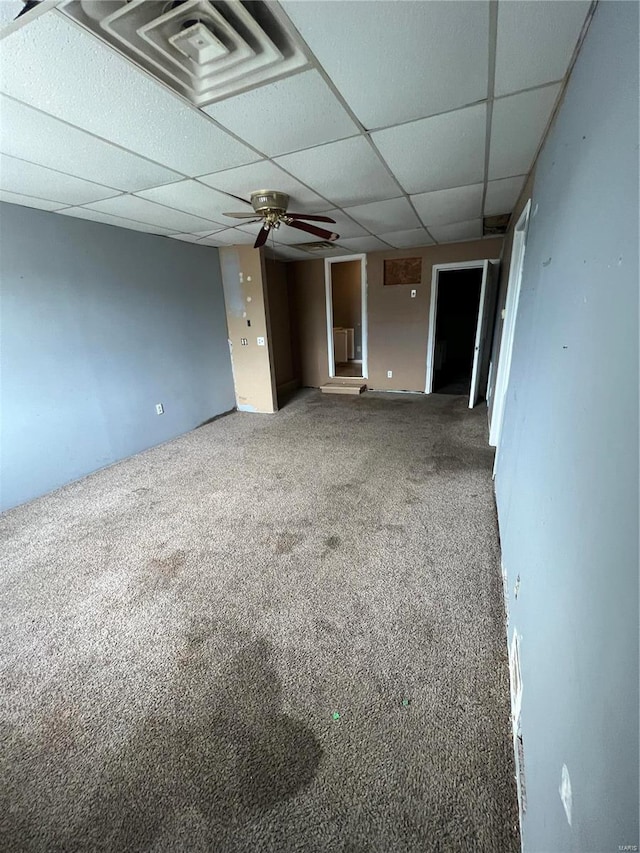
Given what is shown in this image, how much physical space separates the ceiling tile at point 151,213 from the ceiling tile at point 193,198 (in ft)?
0.36

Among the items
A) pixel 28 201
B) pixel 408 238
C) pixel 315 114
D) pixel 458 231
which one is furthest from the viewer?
pixel 408 238

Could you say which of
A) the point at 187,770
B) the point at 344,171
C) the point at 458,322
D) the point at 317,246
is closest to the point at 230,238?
the point at 317,246

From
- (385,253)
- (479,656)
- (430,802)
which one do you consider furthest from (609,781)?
(385,253)

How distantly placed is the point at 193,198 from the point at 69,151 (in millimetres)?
906

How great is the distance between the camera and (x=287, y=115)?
1537 mm

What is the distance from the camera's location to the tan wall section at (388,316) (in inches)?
189

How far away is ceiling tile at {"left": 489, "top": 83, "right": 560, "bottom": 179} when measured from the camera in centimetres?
147

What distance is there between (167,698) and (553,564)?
4.95ft

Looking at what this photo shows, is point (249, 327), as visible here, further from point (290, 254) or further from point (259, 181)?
point (259, 181)

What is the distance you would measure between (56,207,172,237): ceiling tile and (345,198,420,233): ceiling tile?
2015 millimetres

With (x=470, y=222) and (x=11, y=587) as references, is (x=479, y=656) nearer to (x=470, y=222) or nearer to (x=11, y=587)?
(x=11, y=587)

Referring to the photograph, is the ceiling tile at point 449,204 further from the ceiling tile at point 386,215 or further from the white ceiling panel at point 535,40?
the white ceiling panel at point 535,40

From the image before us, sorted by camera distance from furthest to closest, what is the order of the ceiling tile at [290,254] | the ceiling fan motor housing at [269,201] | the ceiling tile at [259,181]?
1. the ceiling tile at [290,254]
2. the ceiling fan motor housing at [269,201]
3. the ceiling tile at [259,181]

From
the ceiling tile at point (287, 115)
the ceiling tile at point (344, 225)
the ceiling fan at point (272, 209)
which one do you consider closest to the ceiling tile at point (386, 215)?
the ceiling tile at point (344, 225)
